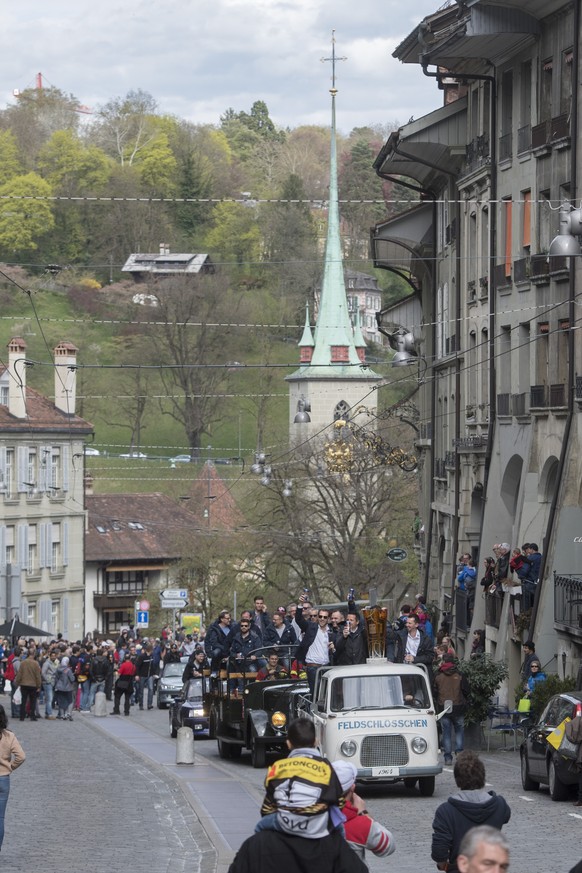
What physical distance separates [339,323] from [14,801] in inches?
4106

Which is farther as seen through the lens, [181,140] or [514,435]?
[181,140]

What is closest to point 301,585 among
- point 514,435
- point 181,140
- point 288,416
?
point 514,435

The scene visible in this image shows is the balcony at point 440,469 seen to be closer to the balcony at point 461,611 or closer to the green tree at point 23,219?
the balcony at point 461,611

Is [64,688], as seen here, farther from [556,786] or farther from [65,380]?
[65,380]

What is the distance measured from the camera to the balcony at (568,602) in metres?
32.4

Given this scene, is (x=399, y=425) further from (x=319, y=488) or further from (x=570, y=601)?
(x=570, y=601)

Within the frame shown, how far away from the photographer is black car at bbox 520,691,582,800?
20.9 metres

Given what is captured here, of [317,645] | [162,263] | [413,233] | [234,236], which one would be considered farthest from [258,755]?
[234,236]

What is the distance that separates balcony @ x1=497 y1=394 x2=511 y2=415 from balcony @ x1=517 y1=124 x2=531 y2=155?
5469mm

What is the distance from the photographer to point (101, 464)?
4796 inches

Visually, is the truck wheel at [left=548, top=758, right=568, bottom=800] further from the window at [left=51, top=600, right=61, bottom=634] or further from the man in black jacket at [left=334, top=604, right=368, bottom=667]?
the window at [left=51, top=600, right=61, bottom=634]

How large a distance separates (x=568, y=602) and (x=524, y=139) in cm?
1043

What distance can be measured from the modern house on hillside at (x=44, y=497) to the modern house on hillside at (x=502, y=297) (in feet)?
116

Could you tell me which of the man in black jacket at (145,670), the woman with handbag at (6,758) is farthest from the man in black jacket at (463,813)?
the man in black jacket at (145,670)
